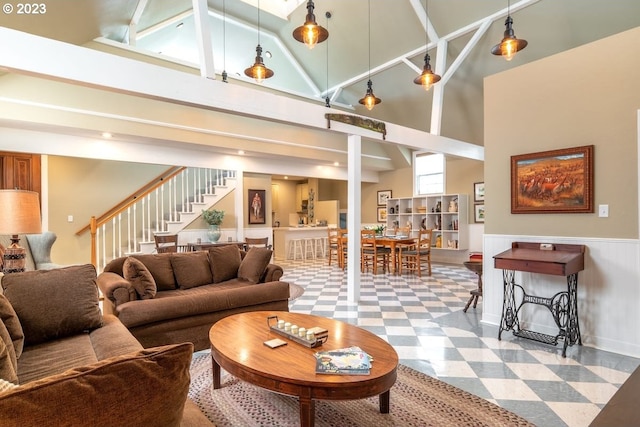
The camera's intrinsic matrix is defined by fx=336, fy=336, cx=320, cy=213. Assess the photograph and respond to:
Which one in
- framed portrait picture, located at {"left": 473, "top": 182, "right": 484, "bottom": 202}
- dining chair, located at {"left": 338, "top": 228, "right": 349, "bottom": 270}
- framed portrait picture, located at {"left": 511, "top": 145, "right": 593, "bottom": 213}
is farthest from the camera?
framed portrait picture, located at {"left": 473, "top": 182, "right": 484, "bottom": 202}

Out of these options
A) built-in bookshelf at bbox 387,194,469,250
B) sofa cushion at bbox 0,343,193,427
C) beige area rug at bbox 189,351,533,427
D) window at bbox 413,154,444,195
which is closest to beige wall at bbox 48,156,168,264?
beige area rug at bbox 189,351,533,427

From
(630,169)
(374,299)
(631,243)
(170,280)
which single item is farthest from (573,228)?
(170,280)

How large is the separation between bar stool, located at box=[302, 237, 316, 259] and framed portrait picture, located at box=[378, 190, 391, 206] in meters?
2.44

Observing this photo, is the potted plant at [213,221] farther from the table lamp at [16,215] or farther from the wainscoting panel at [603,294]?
the wainscoting panel at [603,294]

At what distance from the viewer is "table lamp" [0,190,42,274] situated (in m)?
2.53

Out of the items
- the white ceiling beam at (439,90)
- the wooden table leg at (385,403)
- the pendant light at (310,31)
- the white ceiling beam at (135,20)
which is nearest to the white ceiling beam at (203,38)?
the pendant light at (310,31)

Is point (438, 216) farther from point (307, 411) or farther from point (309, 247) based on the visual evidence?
point (307, 411)

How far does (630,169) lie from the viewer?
10.0 ft

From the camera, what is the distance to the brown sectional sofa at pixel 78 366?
68cm

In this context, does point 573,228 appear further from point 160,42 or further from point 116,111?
point 160,42

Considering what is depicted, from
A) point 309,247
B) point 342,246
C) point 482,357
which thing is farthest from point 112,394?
point 309,247

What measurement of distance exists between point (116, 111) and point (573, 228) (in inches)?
256

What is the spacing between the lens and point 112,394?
74cm

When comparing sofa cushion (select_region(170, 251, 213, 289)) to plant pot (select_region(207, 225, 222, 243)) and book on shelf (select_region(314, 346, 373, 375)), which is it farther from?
plant pot (select_region(207, 225, 222, 243))
